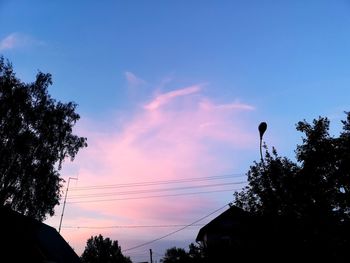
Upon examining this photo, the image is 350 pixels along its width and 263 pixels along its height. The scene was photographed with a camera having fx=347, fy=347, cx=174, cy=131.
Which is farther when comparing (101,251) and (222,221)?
(101,251)

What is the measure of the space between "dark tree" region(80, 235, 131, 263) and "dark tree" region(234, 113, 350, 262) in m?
86.9

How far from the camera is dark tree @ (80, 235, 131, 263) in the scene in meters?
97.0

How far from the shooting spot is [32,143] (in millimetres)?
27750

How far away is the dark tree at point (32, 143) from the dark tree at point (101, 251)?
72.3 m

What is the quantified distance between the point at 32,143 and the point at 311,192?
68.9 feet

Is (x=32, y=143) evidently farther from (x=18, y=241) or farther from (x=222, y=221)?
(x=222, y=221)

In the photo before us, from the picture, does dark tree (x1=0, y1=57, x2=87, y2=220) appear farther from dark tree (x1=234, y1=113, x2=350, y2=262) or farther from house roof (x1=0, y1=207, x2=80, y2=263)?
dark tree (x1=234, y1=113, x2=350, y2=262)

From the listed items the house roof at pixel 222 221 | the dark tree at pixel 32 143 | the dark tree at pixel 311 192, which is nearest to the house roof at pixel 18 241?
the dark tree at pixel 32 143

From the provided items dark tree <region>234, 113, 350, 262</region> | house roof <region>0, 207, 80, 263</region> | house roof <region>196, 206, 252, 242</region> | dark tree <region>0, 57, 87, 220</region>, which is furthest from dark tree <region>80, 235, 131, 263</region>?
dark tree <region>234, 113, 350, 262</region>

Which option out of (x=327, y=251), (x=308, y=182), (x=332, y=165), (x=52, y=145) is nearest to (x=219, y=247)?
(x=327, y=251)

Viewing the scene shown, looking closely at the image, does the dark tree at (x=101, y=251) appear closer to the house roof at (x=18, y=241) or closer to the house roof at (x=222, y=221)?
the house roof at (x=222, y=221)

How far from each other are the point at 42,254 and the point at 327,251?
15.5 meters

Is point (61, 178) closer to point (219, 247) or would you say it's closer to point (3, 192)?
point (3, 192)

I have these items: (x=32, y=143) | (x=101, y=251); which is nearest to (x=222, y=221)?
(x=32, y=143)
